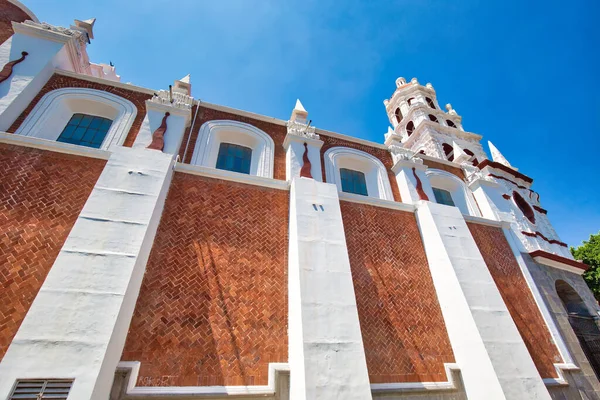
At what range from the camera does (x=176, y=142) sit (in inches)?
324

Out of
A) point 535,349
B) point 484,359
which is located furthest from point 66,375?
point 535,349

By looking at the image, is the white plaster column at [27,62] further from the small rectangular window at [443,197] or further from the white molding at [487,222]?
the small rectangular window at [443,197]

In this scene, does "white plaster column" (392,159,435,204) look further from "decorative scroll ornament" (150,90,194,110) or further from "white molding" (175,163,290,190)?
"decorative scroll ornament" (150,90,194,110)

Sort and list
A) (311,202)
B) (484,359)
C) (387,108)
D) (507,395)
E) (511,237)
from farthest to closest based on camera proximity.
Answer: (387,108), (511,237), (311,202), (484,359), (507,395)

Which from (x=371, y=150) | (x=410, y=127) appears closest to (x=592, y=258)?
(x=410, y=127)

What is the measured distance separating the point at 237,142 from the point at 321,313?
7694mm

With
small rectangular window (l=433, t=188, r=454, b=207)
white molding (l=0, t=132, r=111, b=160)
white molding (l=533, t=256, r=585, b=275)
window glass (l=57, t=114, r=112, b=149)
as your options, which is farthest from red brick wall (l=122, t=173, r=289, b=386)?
white molding (l=533, t=256, r=585, b=275)

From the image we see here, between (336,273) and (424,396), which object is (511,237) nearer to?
(424,396)

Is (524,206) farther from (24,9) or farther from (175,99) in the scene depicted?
(24,9)

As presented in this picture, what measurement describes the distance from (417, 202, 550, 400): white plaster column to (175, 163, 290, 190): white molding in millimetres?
5114

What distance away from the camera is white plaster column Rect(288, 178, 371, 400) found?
4664 mm

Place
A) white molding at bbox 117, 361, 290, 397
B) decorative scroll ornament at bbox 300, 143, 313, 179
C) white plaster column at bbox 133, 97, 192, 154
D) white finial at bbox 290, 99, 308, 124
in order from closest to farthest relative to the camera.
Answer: white molding at bbox 117, 361, 290, 397 → white plaster column at bbox 133, 97, 192, 154 → decorative scroll ornament at bbox 300, 143, 313, 179 → white finial at bbox 290, 99, 308, 124

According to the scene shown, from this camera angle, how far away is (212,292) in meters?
5.77

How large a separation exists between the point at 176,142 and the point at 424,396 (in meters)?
9.26
